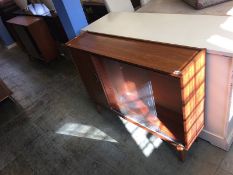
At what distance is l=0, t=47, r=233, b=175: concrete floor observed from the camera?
5.04 feet

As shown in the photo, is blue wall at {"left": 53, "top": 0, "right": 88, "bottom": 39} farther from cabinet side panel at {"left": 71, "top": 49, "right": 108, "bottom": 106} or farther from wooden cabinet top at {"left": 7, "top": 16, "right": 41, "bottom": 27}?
wooden cabinet top at {"left": 7, "top": 16, "right": 41, "bottom": 27}

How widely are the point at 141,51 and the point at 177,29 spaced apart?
0.29m

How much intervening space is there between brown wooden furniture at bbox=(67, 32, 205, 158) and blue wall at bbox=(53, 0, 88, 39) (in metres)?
Answer: 0.20

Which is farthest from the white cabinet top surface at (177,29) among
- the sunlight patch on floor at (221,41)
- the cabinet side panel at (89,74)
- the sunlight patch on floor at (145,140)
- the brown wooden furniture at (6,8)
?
the brown wooden furniture at (6,8)

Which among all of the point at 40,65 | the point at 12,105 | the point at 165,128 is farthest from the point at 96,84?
the point at 40,65

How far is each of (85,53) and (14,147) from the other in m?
1.14

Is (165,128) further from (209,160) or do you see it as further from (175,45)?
(175,45)

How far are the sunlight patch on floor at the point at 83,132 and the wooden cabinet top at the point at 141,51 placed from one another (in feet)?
2.52

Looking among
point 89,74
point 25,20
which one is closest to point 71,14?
point 89,74

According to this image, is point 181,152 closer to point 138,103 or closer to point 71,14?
point 138,103

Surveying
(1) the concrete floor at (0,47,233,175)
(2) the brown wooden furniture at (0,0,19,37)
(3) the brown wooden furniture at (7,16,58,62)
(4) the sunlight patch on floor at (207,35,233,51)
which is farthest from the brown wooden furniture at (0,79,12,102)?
(4) the sunlight patch on floor at (207,35,233,51)

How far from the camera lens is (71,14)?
175 centimetres

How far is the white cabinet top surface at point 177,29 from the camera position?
114 centimetres

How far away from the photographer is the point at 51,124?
2105 millimetres
